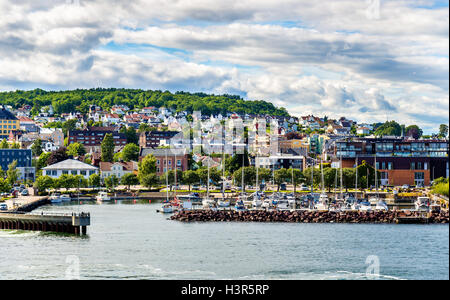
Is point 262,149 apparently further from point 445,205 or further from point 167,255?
point 167,255

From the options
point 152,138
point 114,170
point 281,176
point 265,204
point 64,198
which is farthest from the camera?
point 152,138

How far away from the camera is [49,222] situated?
19.2 meters

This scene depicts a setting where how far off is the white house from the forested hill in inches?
2091

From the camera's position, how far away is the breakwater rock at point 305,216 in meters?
22.1

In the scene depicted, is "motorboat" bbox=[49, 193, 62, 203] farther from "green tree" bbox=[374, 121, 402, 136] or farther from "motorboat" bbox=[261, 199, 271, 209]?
"green tree" bbox=[374, 121, 402, 136]

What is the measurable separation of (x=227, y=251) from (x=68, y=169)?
24.7 m

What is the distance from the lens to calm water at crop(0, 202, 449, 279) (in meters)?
12.8

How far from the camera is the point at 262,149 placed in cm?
4944

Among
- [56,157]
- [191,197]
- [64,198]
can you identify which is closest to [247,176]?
[191,197]

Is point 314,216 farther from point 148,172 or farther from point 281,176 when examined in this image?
point 148,172

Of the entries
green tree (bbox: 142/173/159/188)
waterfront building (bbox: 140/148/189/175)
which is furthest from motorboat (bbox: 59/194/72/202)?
waterfront building (bbox: 140/148/189/175)
